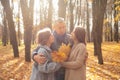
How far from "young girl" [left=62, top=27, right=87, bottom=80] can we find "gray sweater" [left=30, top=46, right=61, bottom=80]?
0.87 ft

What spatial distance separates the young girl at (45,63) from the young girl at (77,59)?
Result: 0.94ft

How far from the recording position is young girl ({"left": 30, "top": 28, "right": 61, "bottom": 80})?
15.8 ft

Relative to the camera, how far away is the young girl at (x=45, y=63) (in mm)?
4805

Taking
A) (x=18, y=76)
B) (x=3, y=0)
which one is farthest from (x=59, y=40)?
(x=3, y=0)

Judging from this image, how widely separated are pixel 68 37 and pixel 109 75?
7161mm

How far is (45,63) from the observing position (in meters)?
4.82

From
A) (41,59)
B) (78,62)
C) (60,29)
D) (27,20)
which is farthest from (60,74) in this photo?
(27,20)

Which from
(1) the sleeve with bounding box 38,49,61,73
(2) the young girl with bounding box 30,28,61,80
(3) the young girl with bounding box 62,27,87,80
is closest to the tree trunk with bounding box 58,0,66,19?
(3) the young girl with bounding box 62,27,87,80

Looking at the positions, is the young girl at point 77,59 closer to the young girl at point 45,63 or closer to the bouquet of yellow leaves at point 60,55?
the bouquet of yellow leaves at point 60,55

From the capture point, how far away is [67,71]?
17.0 ft

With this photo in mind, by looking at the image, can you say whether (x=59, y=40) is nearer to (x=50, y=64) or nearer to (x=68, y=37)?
(x=68, y=37)

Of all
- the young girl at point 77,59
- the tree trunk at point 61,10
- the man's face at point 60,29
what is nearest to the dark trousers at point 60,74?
the young girl at point 77,59

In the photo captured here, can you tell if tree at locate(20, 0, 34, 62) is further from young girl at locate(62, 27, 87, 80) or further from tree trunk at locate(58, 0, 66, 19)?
young girl at locate(62, 27, 87, 80)

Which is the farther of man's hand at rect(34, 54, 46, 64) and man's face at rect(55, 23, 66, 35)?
man's face at rect(55, 23, 66, 35)
